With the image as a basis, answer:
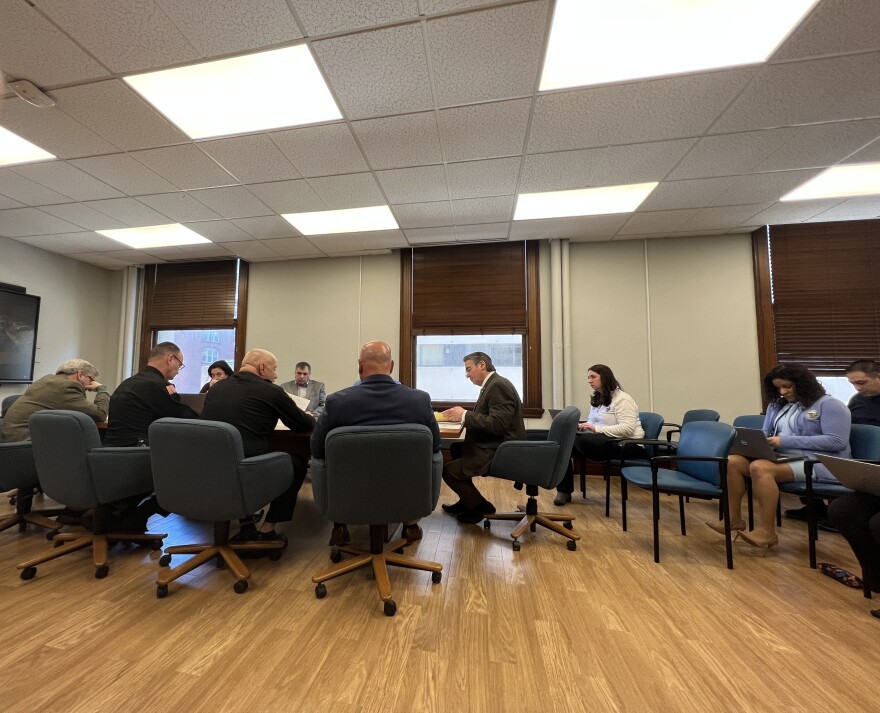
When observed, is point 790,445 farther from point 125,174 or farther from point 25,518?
point 125,174

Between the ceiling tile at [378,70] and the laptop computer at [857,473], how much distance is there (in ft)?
9.79

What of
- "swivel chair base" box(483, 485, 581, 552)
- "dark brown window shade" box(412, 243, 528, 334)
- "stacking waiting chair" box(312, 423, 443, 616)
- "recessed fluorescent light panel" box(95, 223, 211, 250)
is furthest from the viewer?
"dark brown window shade" box(412, 243, 528, 334)

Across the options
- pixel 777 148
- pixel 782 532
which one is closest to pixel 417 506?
pixel 782 532

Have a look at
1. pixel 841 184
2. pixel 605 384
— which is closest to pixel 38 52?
pixel 605 384

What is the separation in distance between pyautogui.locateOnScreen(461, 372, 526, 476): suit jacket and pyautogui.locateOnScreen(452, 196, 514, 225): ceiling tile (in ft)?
6.72

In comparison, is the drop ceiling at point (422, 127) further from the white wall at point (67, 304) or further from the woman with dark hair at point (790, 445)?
the woman with dark hair at point (790, 445)

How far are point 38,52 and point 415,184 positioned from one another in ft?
7.91

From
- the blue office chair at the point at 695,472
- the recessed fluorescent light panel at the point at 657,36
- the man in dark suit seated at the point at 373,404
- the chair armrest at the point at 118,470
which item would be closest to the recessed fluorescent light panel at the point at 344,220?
the recessed fluorescent light panel at the point at 657,36

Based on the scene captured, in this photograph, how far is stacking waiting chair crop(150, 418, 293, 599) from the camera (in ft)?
5.57

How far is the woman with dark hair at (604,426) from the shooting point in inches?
128

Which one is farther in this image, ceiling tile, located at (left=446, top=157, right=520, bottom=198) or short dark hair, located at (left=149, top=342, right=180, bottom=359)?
ceiling tile, located at (left=446, top=157, right=520, bottom=198)

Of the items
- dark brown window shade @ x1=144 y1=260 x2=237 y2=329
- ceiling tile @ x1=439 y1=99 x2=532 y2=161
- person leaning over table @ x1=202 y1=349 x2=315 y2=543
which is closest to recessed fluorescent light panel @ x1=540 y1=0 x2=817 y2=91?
ceiling tile @ x1=439 y1=99 x2=532 y2=161

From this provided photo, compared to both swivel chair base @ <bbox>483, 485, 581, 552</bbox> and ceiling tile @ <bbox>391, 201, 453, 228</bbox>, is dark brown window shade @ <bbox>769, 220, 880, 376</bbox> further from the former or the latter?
ceiling tile @ <bbox>391, 201, 453, 228</bbox>

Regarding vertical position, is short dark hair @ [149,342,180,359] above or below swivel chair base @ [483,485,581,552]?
above
